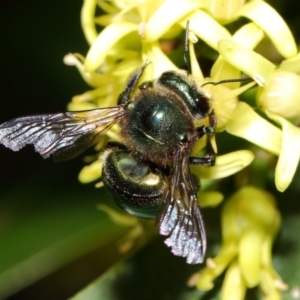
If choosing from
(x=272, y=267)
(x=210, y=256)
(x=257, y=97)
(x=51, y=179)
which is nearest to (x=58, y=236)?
(x=51, y=179)

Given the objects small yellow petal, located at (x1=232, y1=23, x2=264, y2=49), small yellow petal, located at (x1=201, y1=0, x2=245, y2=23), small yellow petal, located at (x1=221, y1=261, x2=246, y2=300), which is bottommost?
small yellow petal, located at (x1=221, y1=261, x2=246, y2=300)

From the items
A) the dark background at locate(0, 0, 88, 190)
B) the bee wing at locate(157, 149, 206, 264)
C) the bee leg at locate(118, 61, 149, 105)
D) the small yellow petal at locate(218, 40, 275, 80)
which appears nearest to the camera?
the bee wing at locate(157, 149, 206, 264)

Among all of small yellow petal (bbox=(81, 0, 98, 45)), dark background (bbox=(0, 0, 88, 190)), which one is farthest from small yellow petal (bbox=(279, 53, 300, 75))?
dark background (bbox=(0, 0, 88, 190))

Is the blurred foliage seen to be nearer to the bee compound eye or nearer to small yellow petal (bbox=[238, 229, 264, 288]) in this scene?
small yellow petal (bbox=[238, 229, 264, 288])

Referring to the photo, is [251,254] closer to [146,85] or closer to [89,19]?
[146,85]

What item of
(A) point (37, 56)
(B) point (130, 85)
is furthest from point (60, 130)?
(A) point (37, 56)
